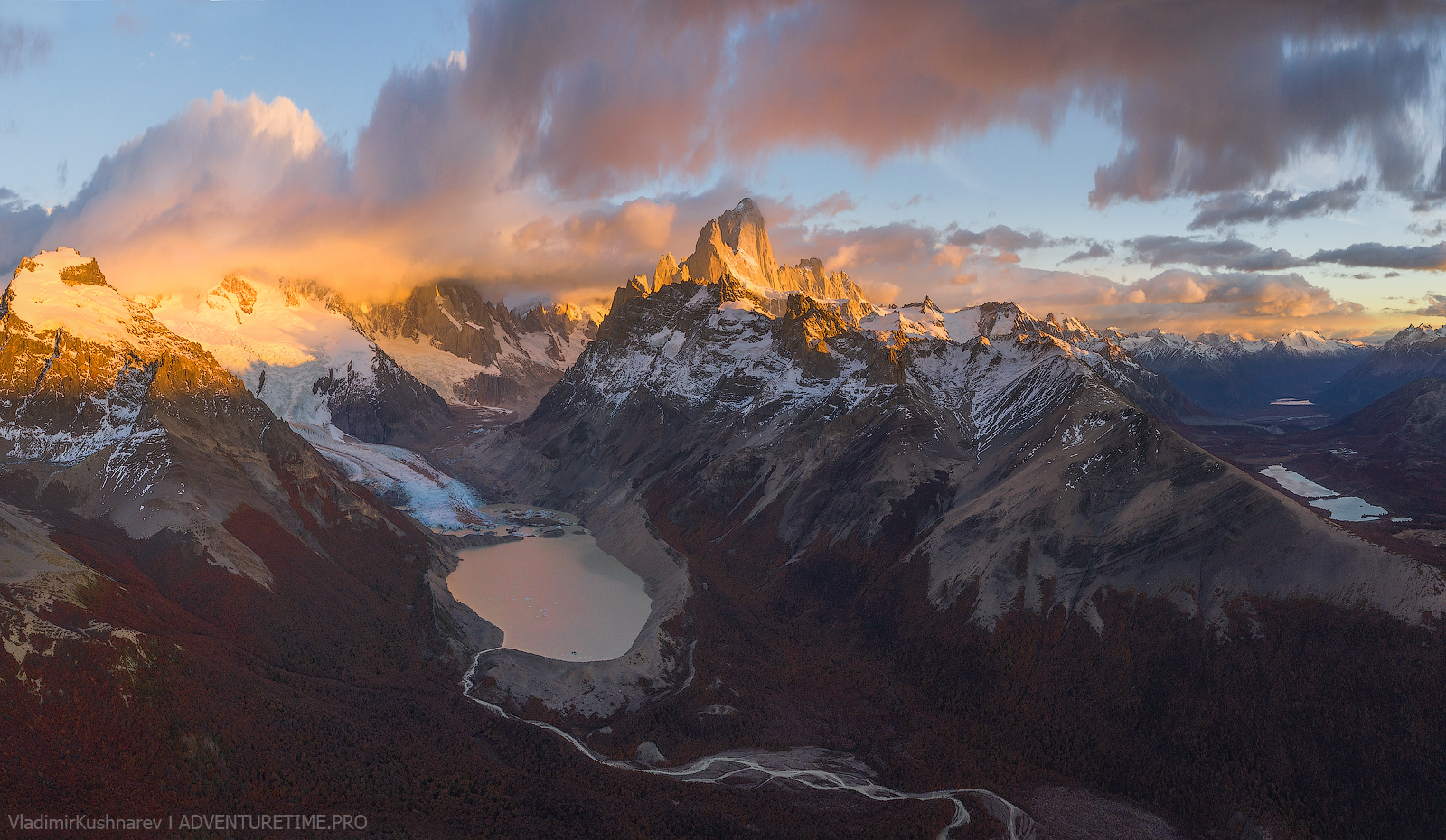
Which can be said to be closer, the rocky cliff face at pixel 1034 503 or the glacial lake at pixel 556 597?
the rocky cliff face at pixel 1034 503

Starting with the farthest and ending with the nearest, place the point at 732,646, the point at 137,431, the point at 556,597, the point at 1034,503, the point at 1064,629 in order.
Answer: the point at 556,597, the point at 1034,503, the point at 732,646, the point at 137,431, the point at 1064,629

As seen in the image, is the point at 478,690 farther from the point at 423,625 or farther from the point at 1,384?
the point at 1,384

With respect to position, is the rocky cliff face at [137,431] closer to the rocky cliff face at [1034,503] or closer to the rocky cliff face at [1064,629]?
the rocky cliff face at [1064,629]

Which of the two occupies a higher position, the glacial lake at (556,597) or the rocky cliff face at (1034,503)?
the rocky cliff face at (1034,503)

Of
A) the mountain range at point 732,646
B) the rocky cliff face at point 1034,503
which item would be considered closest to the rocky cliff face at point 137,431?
the mountain range at point 732,646

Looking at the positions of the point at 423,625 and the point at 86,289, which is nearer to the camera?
the point at 423,625

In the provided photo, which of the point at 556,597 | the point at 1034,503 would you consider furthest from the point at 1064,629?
the point at 556,597

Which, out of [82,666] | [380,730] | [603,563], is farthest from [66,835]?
[603,563]

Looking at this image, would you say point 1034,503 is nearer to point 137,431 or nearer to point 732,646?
point 732,646
